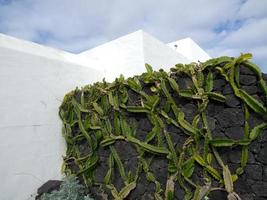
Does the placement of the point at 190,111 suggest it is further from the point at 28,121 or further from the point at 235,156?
the point at 28,121

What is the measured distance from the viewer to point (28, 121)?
150 inches

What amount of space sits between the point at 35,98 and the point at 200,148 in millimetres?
2836

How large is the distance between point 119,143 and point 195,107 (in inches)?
52.5

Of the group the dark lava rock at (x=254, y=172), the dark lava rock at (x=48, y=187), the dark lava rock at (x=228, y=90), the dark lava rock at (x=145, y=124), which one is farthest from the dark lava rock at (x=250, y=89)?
the dark lava rock at (x=48, y=187)

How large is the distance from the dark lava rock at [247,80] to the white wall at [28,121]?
322cm

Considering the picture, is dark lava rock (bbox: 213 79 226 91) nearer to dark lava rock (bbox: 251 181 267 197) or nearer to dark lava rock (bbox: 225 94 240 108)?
dark lava rock (bbox: 225 94 240 108)

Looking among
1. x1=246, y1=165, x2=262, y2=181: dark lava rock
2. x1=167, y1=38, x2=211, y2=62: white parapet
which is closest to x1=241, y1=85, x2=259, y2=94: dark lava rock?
x1=246, y1=165, x2=262, y2=181: dark lava rock

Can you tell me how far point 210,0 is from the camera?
16.7ft

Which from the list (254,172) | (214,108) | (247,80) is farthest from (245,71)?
(254,172)

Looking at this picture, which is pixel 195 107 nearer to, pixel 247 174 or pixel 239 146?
pixel 239 146

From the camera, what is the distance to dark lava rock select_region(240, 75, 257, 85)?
2.61 m

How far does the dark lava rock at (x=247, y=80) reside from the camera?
2609 millimetres

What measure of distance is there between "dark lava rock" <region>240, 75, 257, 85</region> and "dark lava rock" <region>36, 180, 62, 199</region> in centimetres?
322

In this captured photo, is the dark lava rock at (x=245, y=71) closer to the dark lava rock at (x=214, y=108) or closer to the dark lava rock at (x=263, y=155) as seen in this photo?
the dark lava rock at (x=214, y=108)
